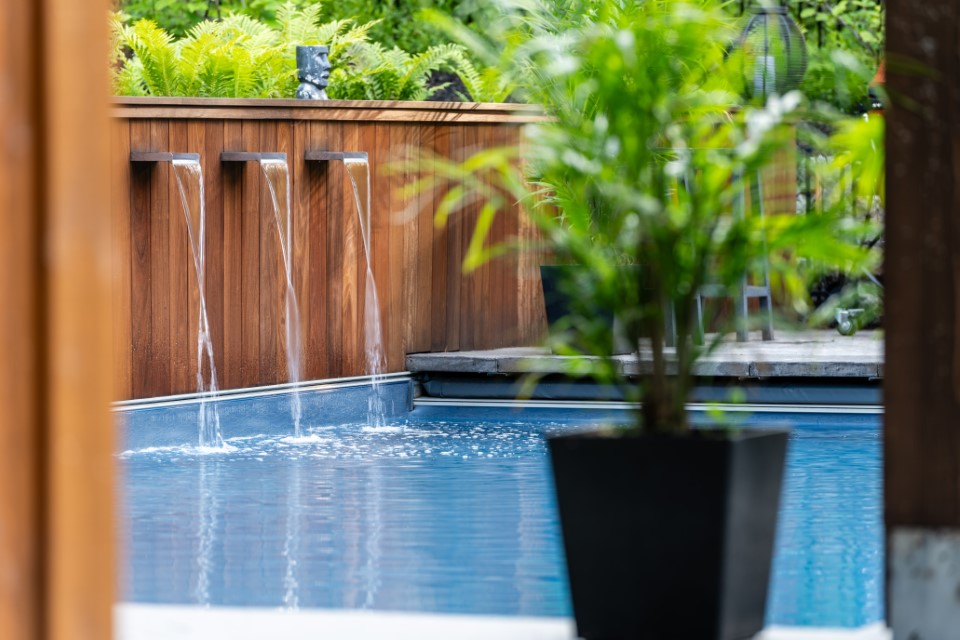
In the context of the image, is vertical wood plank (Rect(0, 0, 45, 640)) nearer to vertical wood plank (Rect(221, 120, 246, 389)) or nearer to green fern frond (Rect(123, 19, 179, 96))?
vertical wood plank (Rect(221, 120, 246, 389))

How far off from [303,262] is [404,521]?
10.3 ft

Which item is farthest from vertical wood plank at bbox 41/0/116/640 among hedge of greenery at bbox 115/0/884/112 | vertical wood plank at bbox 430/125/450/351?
vertical wood plank at bbox 430/125/450/351

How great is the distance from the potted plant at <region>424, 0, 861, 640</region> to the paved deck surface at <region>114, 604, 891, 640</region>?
16 centimetres

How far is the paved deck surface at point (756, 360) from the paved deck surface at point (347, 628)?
4246mm

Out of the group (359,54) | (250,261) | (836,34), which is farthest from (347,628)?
(836,34)

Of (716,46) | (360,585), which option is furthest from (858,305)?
(716,46)

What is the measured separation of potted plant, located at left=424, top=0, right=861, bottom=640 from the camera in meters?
2.34

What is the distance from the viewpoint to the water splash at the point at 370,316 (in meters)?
7.96

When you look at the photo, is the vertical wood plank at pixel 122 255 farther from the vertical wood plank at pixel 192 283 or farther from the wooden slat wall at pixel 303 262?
the vertical wood plank at pixel 192 283

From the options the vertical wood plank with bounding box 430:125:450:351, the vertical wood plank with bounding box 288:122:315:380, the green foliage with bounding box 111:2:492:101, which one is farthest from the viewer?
the vertical wood plank with bounding box 430:125:450:351

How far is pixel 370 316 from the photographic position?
26.6ft

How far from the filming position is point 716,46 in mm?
2844

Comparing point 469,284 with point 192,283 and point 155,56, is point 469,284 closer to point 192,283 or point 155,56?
point 192,283

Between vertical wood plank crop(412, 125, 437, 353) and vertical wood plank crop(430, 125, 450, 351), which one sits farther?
vertical wood plank crop(430, 125, 450, 351)
